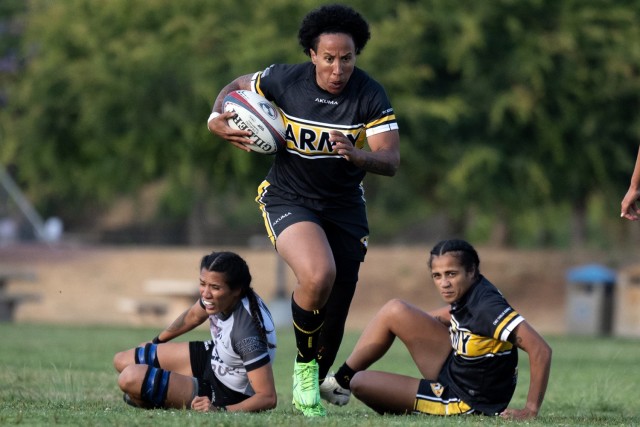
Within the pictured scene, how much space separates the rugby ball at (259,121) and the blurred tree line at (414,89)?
15.9 metres

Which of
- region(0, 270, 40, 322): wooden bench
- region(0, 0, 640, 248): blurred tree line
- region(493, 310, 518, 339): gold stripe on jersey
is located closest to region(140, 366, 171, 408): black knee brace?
region(493, 310, 518, 339): gold stripe on jersey

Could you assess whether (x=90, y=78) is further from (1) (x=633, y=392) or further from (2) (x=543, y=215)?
(1) (x=633, y=392)

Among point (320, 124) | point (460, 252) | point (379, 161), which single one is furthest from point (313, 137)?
point (460, 252)

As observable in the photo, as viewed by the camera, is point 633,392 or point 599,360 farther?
point 599,360

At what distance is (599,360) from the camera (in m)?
14.0

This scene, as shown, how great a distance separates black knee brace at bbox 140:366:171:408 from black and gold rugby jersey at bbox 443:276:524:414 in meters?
1.63

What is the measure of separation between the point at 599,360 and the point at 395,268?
1498 centimetres

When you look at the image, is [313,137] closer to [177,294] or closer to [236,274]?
[236,274]

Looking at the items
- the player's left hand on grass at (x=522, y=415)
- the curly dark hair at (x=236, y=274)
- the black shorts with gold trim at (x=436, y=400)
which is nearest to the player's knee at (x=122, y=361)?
the curly dark hair at (x=236, y=274)

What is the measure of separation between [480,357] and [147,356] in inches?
79.8

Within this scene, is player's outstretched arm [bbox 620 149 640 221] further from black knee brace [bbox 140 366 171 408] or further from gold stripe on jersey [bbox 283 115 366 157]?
black knee brace [bbox 140 366 171 408]

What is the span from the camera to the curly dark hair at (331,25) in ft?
22.4

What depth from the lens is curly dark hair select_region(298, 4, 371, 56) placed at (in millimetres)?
6836

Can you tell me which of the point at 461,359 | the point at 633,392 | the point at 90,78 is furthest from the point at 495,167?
the point at 461,359
